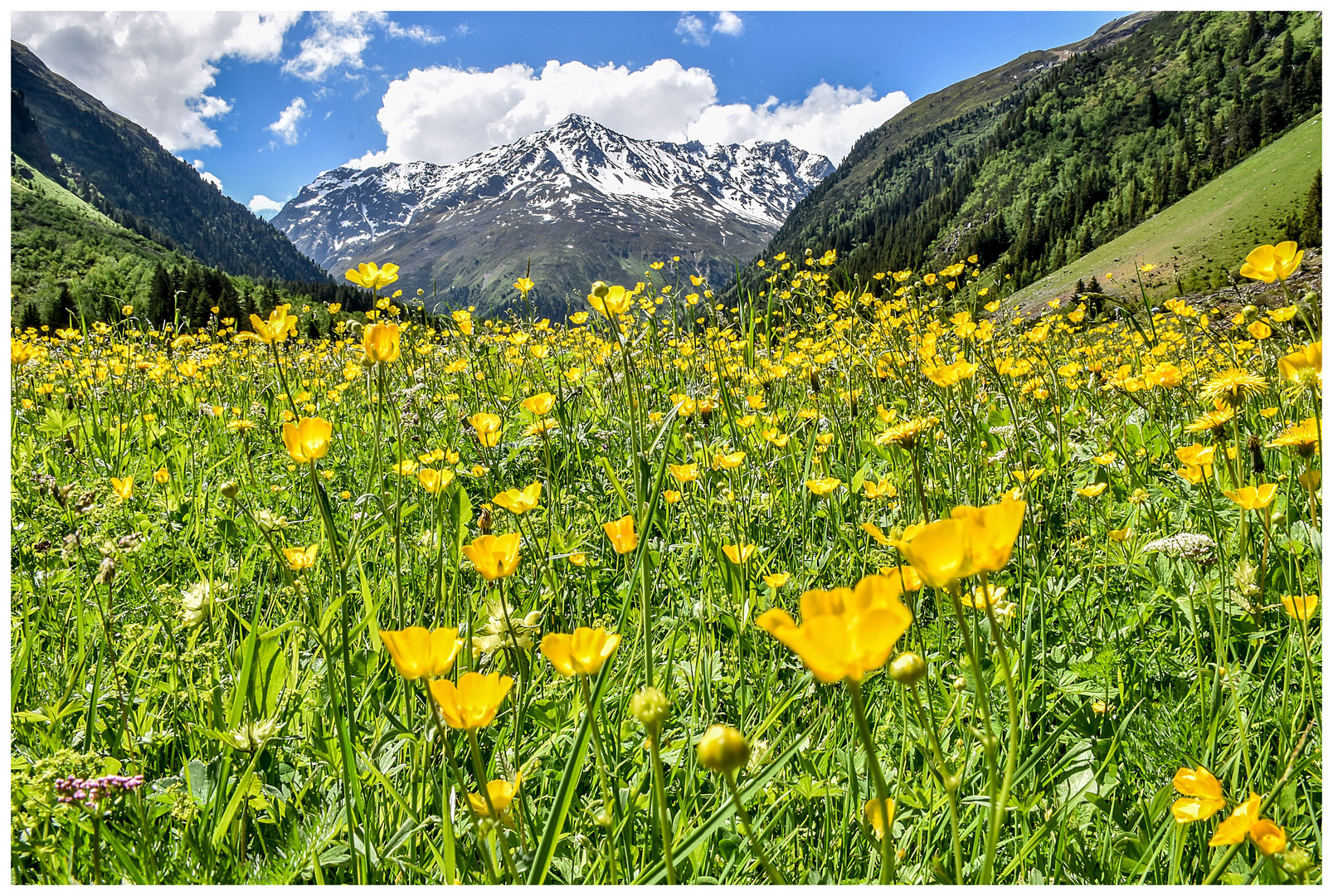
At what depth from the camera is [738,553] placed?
67.8 inches

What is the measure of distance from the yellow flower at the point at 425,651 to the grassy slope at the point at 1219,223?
40498 millimetres

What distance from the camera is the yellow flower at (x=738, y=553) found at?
169 centimetres

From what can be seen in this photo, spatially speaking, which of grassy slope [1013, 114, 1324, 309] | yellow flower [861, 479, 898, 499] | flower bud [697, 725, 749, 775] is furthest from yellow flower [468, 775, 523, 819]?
grassy slope [1013, 114, 1324, 309]

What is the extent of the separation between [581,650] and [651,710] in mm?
248

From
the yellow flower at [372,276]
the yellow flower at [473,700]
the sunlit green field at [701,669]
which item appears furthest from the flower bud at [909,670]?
the yellow flower at [372,276]

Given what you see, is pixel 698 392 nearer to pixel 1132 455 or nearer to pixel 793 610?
pixel 793 610

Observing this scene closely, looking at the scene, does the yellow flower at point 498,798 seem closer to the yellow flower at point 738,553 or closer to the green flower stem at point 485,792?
the green flower stem at point 485,792

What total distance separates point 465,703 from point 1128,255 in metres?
63.3

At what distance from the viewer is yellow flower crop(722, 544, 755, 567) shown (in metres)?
1.69

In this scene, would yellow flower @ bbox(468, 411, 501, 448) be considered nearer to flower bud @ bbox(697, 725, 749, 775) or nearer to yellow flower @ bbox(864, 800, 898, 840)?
A: yellow flower @ bbox(864, 800, 898, 840)

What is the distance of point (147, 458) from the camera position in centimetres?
337

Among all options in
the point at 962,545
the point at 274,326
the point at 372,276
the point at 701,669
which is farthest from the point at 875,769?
the point at 372,276

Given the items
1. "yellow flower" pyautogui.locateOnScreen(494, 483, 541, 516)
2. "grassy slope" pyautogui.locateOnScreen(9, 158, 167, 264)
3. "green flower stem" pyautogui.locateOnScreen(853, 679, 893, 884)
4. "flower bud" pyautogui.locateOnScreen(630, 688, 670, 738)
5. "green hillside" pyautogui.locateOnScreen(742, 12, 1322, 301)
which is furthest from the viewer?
"green hillside" pyautogui.locateOnScreen(742, 12, 1322, 301)

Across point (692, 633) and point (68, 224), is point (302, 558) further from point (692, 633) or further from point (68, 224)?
point (68, 224)
